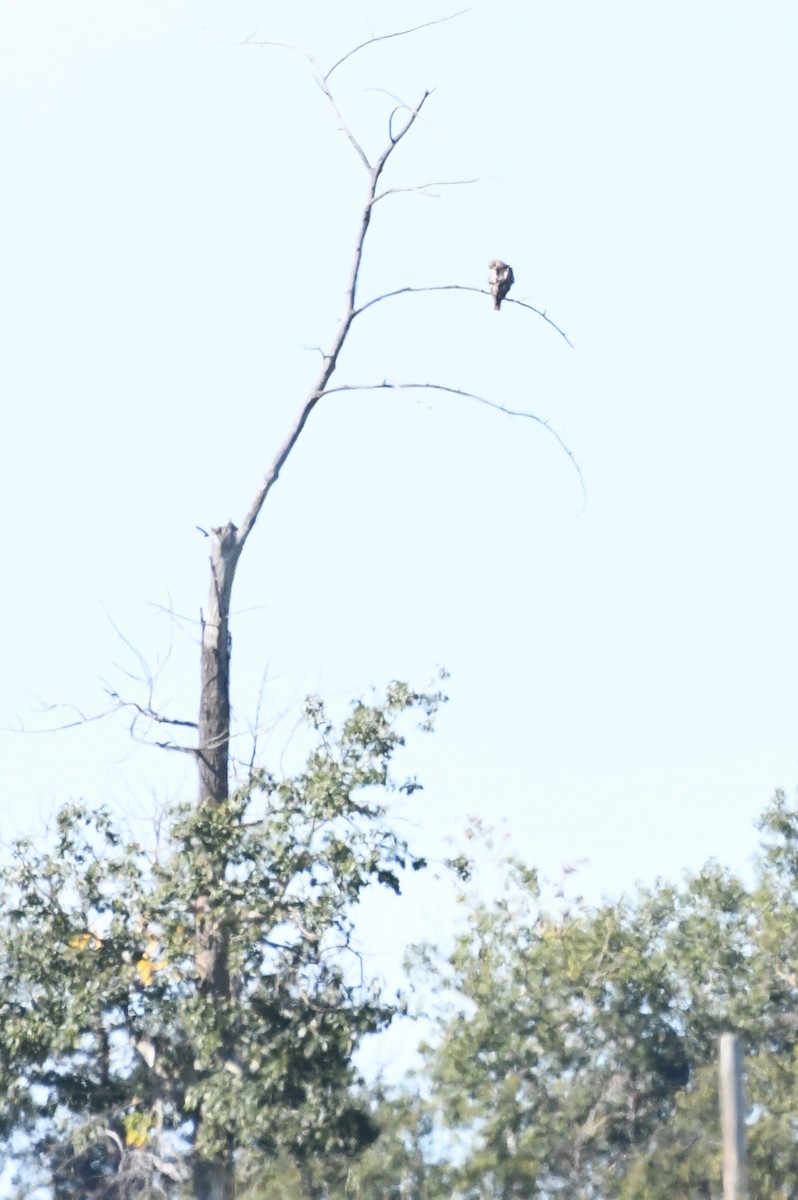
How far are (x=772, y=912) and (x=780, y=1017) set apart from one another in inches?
85.3

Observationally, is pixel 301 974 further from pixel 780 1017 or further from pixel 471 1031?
pixel 780 1017

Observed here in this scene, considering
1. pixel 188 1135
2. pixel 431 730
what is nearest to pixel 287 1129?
pixel 188 1135

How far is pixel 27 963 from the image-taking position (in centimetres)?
1623

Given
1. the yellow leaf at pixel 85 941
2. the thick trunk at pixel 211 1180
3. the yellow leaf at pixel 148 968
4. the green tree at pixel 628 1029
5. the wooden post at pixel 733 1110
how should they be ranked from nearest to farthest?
the wooden post at pixel 733 1110
the thick trunk at pixel 211 1180
the yellow leaf at pixel 148 968
the yellow leaf at pixel 85 941
the green tree at pixel 628 1029

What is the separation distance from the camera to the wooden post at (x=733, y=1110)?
1257cm

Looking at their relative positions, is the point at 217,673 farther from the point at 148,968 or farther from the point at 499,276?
the point at 499,276

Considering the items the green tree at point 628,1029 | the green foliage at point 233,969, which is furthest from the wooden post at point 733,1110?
the green tree at point 628,1029

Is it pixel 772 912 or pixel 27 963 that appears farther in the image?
pixel 772 912

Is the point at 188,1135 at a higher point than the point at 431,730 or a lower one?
lower

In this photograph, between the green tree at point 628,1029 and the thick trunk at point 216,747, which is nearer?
the thick trunk at point 216,747

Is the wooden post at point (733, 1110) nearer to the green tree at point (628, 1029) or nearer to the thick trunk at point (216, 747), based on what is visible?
the thick trunk at point (216, 747)

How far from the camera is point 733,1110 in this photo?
12.6 m

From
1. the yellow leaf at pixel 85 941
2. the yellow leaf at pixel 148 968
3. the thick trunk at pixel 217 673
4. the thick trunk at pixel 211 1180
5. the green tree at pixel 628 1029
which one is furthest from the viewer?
the green tree at pixel 628 1029

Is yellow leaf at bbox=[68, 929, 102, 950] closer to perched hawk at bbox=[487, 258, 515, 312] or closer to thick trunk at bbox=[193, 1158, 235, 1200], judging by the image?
thick trunk at bbox=[193, 1158, 235, 1200]
